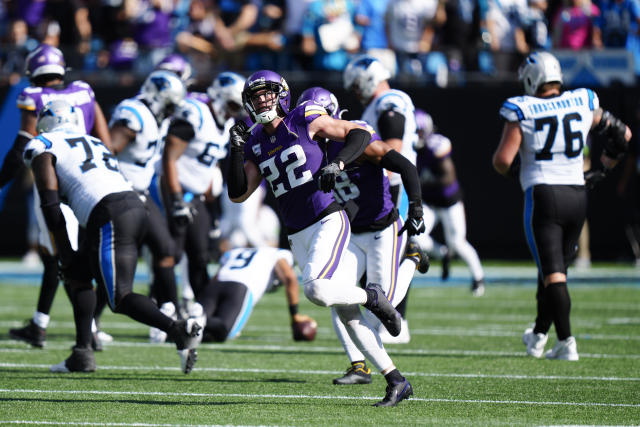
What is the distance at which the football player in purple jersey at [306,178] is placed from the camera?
5.56 meters

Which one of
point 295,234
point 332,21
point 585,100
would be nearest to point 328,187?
point 295,234

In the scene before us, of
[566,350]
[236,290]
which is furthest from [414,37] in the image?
[566,350]

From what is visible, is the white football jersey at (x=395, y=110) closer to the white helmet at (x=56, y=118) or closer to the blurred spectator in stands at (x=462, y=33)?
the white helmet at (x=56, y=118)

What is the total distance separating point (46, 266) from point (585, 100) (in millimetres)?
3960

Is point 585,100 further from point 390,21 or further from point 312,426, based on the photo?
point 390,21

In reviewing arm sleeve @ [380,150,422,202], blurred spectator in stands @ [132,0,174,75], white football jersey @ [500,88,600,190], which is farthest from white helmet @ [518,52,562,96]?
blurred spectator in stands @ [132,0,174,75]

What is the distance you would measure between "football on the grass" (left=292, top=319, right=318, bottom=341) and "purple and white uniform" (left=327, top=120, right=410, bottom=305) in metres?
1.66

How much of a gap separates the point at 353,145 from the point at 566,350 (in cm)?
237

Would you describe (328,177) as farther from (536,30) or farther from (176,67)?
(536,30)

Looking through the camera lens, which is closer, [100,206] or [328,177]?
[328,177]

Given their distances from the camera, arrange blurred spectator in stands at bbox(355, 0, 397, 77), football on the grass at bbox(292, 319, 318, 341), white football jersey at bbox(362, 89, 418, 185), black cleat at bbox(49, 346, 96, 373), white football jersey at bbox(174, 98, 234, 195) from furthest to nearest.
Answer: blurred spectator in stands at bbox(355, 0, 397, 77), white football jersey at bbox(174, 98, 234, 195), football on the grass at bbox(292, 319, 318, 341), white football jersey at bbox(362, 89, 418, 185), black cleat at bbox(49, 346, 96, 373)

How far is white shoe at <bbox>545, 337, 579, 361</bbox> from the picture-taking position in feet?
23.2

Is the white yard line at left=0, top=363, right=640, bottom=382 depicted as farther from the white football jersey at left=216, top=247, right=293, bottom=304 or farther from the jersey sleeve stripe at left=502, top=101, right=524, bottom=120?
the jersey sleeve stripe at left=502, top=101, right=524, bottom=120

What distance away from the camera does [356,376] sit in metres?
6.30
